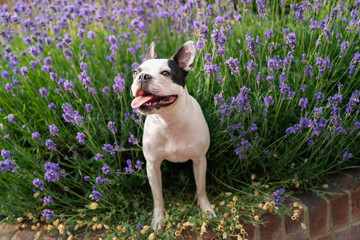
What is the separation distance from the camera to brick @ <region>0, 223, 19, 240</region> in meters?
2.18

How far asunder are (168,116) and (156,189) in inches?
21.7

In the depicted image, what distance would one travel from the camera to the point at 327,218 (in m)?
2.20

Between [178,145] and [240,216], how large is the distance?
66 centimetres

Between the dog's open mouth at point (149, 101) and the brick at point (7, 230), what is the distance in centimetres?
141

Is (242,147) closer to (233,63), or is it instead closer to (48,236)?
(233,63)

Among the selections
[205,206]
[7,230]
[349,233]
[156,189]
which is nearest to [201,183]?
[205,206]

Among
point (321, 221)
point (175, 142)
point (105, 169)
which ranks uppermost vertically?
point (175, 142)

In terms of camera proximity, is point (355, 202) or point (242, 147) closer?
point (242, 147)

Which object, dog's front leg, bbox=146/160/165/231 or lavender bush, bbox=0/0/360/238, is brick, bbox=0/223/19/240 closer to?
lavender bush, bbox=0/0/360/238

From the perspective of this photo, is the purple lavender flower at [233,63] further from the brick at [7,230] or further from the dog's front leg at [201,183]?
the brick at [7,230]

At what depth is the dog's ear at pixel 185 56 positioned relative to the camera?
165 cm

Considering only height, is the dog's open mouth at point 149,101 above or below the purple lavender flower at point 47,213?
above

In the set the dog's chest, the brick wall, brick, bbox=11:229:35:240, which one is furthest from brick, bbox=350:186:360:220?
brick, bbox=11:229:35:240

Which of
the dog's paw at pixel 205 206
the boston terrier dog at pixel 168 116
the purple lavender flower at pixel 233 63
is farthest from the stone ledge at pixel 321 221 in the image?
the purple lavender flower at pixel 233 63
